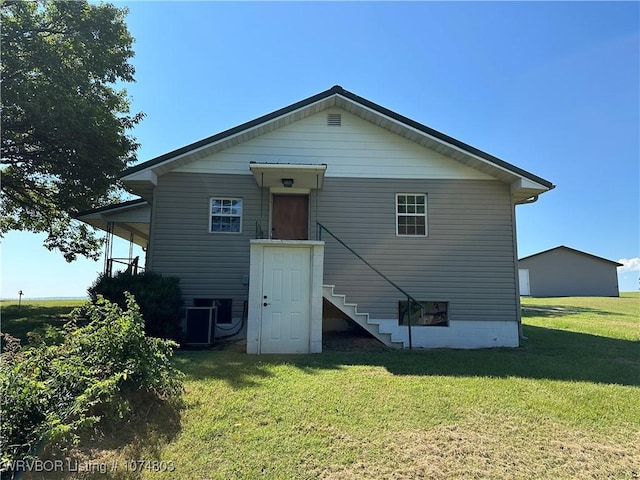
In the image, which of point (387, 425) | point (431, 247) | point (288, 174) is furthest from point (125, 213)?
point (387, 425)

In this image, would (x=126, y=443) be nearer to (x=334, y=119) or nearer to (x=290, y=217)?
(x=290, y=217)

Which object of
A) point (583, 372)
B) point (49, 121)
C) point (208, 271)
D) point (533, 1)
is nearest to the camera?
point (583, 372)

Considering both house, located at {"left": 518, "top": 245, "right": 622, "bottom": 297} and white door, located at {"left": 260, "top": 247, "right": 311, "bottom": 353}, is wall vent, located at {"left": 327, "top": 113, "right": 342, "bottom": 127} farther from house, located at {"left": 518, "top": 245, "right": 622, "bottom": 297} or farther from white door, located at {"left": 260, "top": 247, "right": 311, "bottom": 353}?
house, located at {"left": 518, "top": 245, "right": 622, "bottom": 297}

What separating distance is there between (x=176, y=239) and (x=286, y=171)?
130 inches

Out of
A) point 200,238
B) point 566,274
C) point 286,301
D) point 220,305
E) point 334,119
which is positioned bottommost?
point 220,305

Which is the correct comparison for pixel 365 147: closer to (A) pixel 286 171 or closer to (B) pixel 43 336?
(A) pixel 286 171

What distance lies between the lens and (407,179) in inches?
403

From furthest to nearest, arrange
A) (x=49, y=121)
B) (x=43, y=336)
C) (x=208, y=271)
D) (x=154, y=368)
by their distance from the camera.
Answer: (x=49, y=121) → (x=208, y=271) → (x=43, y=336) → (x=154, y=368)

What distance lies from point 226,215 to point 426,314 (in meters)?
5.73

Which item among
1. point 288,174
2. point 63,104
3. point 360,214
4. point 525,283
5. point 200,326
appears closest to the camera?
point 200,326

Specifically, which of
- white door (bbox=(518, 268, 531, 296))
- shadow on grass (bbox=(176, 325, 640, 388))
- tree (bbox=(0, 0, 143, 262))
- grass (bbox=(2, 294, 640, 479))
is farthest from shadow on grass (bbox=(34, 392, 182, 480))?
white door (bbox=(518, 268, 531, 296))

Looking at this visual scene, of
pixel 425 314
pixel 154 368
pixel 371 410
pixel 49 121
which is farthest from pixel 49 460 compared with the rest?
pixel 49 121

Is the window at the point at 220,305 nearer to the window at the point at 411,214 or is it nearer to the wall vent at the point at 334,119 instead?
the window at the point at 411,214

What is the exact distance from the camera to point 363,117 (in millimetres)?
10359
